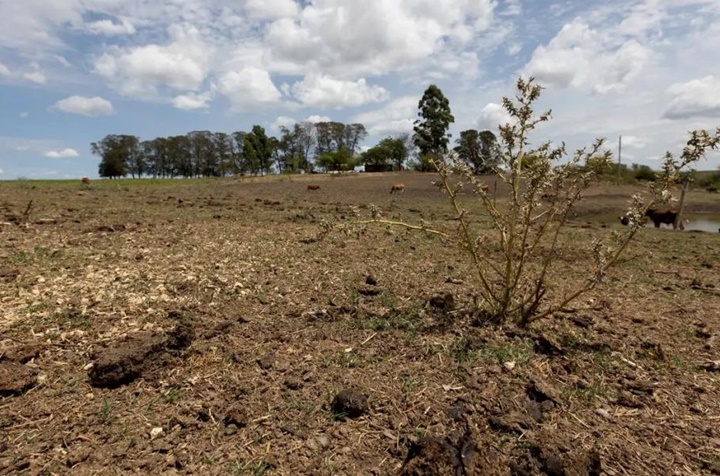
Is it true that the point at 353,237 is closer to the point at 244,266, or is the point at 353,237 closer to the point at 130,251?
the point at 244,266

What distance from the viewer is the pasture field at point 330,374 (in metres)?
2.13

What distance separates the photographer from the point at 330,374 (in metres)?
2.78

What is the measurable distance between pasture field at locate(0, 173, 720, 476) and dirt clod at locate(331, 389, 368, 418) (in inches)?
0.5

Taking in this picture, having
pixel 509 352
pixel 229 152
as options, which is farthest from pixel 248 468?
pixel 229 152

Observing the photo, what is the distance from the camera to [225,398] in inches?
100

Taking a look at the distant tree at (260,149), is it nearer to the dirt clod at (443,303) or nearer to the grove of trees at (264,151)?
the grove of trees at (264,151)

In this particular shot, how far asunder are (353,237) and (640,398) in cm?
478

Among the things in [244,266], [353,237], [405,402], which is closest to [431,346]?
[405,402]

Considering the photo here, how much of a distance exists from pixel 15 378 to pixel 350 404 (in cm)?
197

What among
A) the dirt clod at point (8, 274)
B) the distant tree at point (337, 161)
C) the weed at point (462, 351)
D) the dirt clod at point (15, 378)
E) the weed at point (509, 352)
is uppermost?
the distant tree at point (337, 161)

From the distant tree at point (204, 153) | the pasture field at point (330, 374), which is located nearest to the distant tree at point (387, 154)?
the distant tree at point (204, 153)

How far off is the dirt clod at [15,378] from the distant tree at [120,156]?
253 feet

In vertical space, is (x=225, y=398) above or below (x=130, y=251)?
below

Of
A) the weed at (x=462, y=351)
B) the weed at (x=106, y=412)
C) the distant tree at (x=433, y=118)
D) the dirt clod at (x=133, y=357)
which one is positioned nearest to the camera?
the weed at (x=106, y=412)
